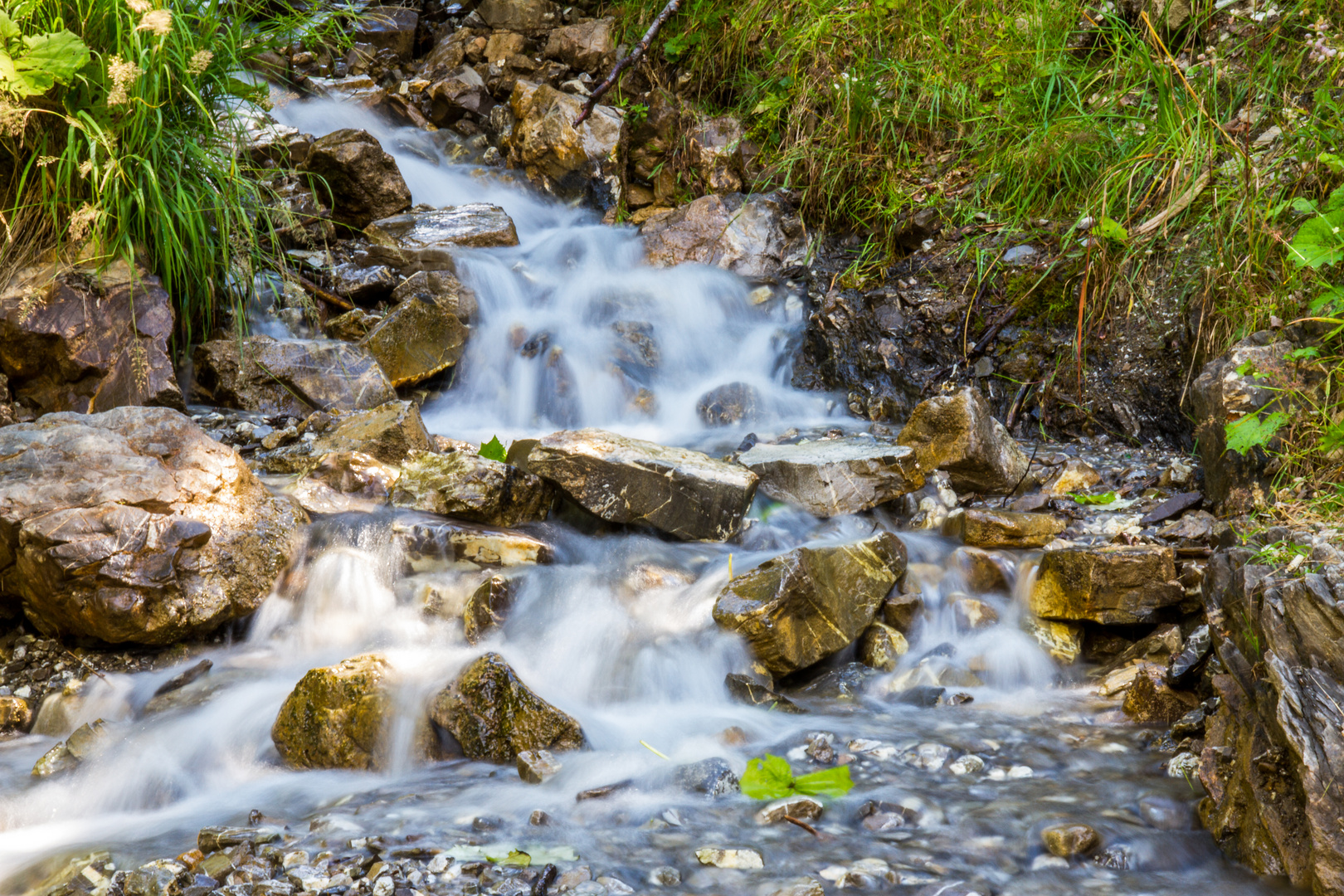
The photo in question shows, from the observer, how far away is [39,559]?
301 cm

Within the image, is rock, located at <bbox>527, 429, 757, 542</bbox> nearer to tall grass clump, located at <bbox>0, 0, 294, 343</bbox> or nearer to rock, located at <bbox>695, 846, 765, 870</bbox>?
rock, located at <bbox>695, 846, 765, 870</bbox>

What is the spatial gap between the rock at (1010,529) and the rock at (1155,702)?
1.06 metres

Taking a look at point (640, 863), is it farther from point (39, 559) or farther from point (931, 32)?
point (931, 32)

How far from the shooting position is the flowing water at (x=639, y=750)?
2.16 meters

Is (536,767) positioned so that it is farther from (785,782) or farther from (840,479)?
(840,479)

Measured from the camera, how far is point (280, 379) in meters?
4.93

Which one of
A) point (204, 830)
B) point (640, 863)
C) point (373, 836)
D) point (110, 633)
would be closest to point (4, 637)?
point (110, 633)

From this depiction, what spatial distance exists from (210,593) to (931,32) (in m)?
5.96

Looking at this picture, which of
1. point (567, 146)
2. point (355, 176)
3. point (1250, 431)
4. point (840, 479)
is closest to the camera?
point (1250, 431)

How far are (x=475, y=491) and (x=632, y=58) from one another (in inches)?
200

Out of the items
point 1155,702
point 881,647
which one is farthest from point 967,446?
point 1155,702

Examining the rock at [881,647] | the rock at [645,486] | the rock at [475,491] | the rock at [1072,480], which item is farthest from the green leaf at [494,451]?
the rock at [1072,480]

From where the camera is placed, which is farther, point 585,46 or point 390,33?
point 390,33

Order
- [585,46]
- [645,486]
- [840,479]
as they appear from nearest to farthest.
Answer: [645,486] < [840,479] < [585,46]
